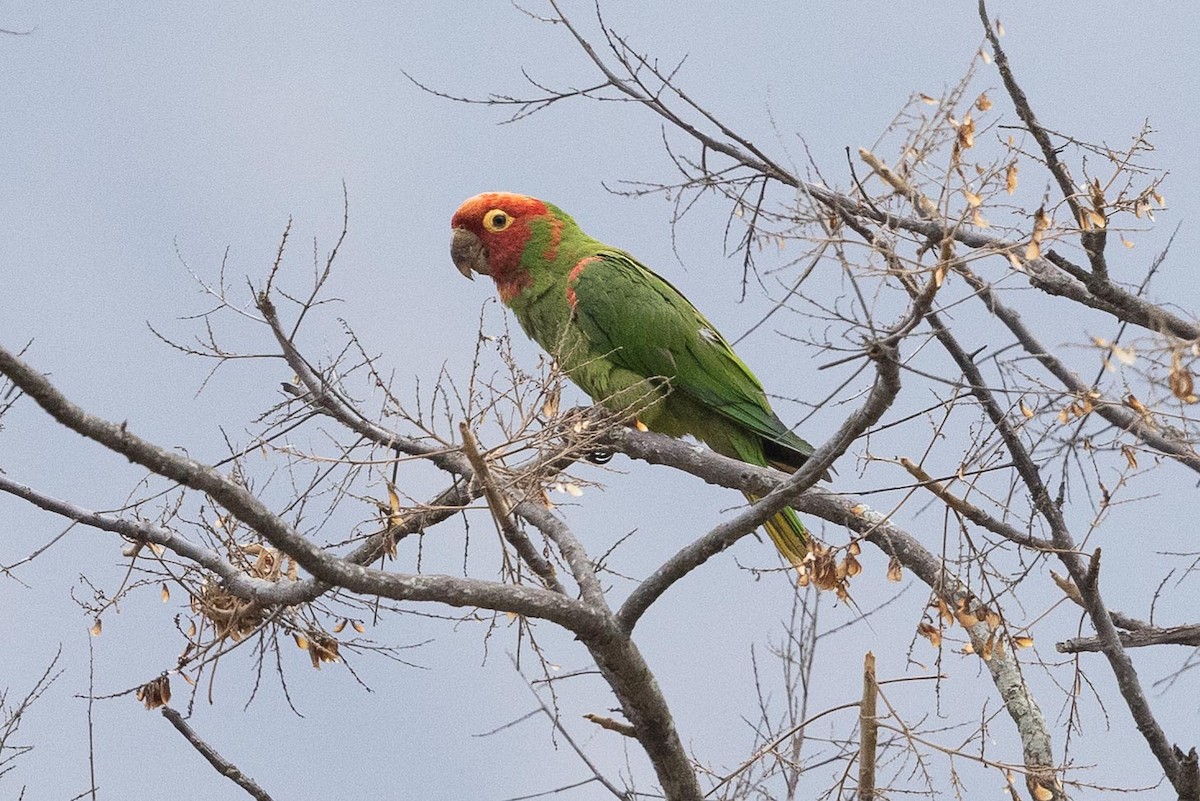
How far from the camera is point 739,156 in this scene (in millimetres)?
5258

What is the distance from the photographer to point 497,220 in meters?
7.20

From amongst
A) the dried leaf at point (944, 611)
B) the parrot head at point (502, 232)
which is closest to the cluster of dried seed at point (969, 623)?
the dried leaf at point (944, 611)

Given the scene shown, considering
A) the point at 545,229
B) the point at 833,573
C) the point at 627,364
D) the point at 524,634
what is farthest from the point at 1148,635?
the point at 545,229

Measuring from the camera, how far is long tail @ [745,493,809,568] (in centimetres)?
623

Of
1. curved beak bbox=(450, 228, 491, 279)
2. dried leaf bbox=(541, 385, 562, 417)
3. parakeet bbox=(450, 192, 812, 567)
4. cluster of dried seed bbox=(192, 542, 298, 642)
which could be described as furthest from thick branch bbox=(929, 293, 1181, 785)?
curved beak bbox=(450, 228, 491, 279)

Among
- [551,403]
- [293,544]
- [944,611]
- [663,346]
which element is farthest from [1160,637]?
[293,544]

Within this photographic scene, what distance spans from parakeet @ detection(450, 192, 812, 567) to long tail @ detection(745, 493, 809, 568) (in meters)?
0.40

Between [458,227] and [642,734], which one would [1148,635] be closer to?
[642,734]

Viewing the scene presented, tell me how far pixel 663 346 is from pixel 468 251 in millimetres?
1383

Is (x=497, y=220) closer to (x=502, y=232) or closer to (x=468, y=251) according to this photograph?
(x=502, y=232)

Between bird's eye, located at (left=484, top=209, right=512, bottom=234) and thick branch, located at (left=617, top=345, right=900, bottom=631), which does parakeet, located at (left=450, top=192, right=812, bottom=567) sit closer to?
bird's eye, located at (left=484, top=209, right=512, bottom=234)

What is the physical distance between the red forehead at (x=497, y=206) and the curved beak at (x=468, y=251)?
0.06 m

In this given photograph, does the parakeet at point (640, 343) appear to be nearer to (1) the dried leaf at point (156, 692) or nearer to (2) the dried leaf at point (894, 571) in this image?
(2) the dried leaf at point (894, 571)

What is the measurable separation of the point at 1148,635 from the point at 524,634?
256 centimetres
